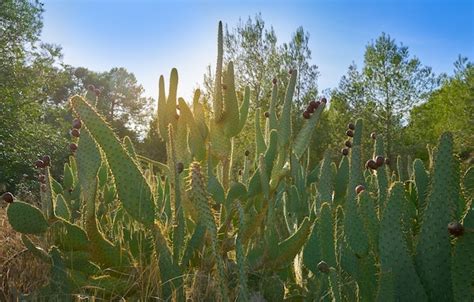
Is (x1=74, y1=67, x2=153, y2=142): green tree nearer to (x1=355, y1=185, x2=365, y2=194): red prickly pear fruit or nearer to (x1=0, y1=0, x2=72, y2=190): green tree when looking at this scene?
(x1=0, y1=0, x2=72, y2=190): green tree

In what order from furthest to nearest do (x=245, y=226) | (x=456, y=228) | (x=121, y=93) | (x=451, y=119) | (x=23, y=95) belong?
(x=121, y=93) < (x=451, y=119) < (x=23, y=95) < (x=245, y=226) < (x=456, y=228)

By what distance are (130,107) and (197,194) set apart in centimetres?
3913

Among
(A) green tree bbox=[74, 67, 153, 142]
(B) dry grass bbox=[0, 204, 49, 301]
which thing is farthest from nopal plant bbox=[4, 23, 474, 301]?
(A) green tree bbox=[74, 67, 153, 142]

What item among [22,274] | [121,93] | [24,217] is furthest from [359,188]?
[121,93]

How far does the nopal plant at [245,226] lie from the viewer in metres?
1.79

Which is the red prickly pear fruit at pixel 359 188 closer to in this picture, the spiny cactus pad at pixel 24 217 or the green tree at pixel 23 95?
the spiny cactus pad at pixel 24 217

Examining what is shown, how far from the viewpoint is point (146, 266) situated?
9.26 ft

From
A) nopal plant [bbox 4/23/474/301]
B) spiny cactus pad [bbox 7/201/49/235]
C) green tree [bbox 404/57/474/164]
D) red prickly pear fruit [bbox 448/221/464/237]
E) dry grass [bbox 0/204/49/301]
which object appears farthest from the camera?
green tree [bbox 404/57/474/164]

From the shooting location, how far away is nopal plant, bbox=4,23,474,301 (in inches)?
70.7

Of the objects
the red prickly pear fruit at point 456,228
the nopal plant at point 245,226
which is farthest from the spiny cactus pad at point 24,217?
the red prickly pear fruit at point 456,228

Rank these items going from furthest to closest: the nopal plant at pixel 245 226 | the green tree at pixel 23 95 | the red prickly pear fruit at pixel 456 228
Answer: the green tree at pixel 23 95 → the nopal plant at pixel 245 226 → the red prickly pear fruit at pixel 456 228

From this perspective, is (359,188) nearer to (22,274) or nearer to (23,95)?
(22,274)

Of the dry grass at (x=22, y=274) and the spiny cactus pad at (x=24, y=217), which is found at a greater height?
the spiny cactus pad at (x=24, y=217)

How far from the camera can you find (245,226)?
115 inches
